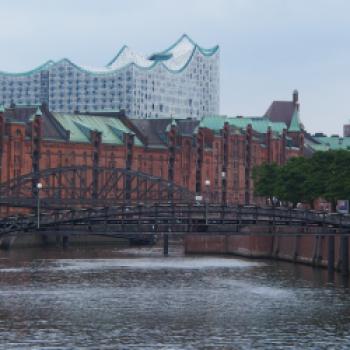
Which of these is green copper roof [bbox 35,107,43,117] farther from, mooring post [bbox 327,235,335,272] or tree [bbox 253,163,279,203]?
mooring post [bbox 327,235,335,272]

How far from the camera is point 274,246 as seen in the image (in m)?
145

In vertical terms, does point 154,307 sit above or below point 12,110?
below

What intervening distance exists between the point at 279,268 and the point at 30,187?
7192 centimetres

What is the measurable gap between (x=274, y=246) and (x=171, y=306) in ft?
192

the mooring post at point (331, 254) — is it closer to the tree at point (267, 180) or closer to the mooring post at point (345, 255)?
the mooring post at point (345, 255)

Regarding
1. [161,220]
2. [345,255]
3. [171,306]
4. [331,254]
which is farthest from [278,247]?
[171,306]

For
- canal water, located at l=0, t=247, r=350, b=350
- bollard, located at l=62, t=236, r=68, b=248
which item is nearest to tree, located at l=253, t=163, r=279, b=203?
bollard, located at l=62, t=236, r=68, b=248

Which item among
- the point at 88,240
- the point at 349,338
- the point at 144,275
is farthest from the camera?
the point at 88,240

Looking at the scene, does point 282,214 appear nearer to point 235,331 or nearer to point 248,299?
point 248,299

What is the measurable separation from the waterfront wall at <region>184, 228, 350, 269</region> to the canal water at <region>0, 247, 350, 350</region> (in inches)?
91.3

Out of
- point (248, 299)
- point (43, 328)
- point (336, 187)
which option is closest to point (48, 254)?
point (336, 187)

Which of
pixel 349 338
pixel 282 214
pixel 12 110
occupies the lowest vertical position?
pixel 349 338

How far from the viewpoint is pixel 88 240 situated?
601 feet

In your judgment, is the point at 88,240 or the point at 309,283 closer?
the point at 309,283
